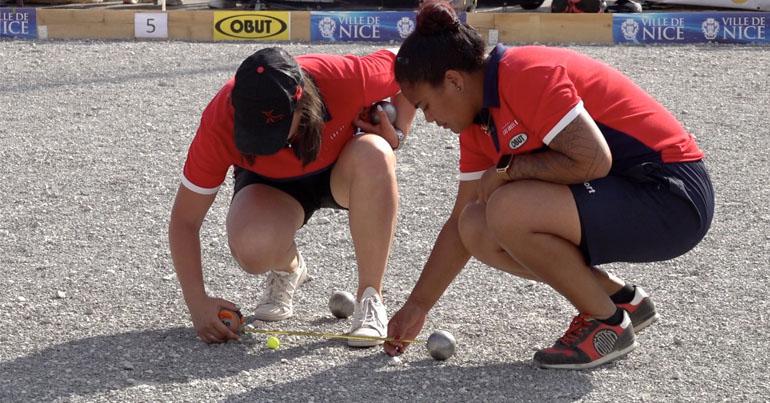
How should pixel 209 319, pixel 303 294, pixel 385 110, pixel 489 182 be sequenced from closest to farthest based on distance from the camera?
pixel 489 182, pixel 209 319, pixel 385 110, pixel 303 294

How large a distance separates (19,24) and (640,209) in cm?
829

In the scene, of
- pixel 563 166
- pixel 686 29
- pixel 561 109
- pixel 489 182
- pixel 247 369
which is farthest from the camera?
pixel 686 29

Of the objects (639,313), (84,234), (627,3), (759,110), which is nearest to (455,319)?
(639,313)

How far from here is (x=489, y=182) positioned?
148 inches

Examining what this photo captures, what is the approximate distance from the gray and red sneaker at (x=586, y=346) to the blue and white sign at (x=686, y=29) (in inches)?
272

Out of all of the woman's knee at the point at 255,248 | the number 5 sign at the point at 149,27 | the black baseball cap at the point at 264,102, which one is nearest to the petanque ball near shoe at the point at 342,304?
the woman's knee at the point at 255,248

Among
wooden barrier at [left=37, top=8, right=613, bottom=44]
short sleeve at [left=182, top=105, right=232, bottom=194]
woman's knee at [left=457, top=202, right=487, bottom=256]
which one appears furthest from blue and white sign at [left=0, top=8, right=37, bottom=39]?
woman's knee at [left=457, top=202, right=487, bottom=256]

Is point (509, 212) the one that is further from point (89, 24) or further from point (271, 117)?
point (89, 24)

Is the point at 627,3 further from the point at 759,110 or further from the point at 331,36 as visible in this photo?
the point at 759,110

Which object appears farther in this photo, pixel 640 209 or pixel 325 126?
pixel 325 126

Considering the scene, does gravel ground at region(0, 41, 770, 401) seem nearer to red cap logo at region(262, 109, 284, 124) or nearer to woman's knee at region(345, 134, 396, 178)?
woman's knee at region(345, 134, 396, 178)

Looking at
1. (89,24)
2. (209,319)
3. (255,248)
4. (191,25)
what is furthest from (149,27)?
(209,319)

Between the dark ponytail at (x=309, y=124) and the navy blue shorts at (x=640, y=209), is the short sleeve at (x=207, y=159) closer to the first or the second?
the dark ponytail at (x=309, y=124)

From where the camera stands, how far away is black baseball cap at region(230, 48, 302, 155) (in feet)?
12.0
